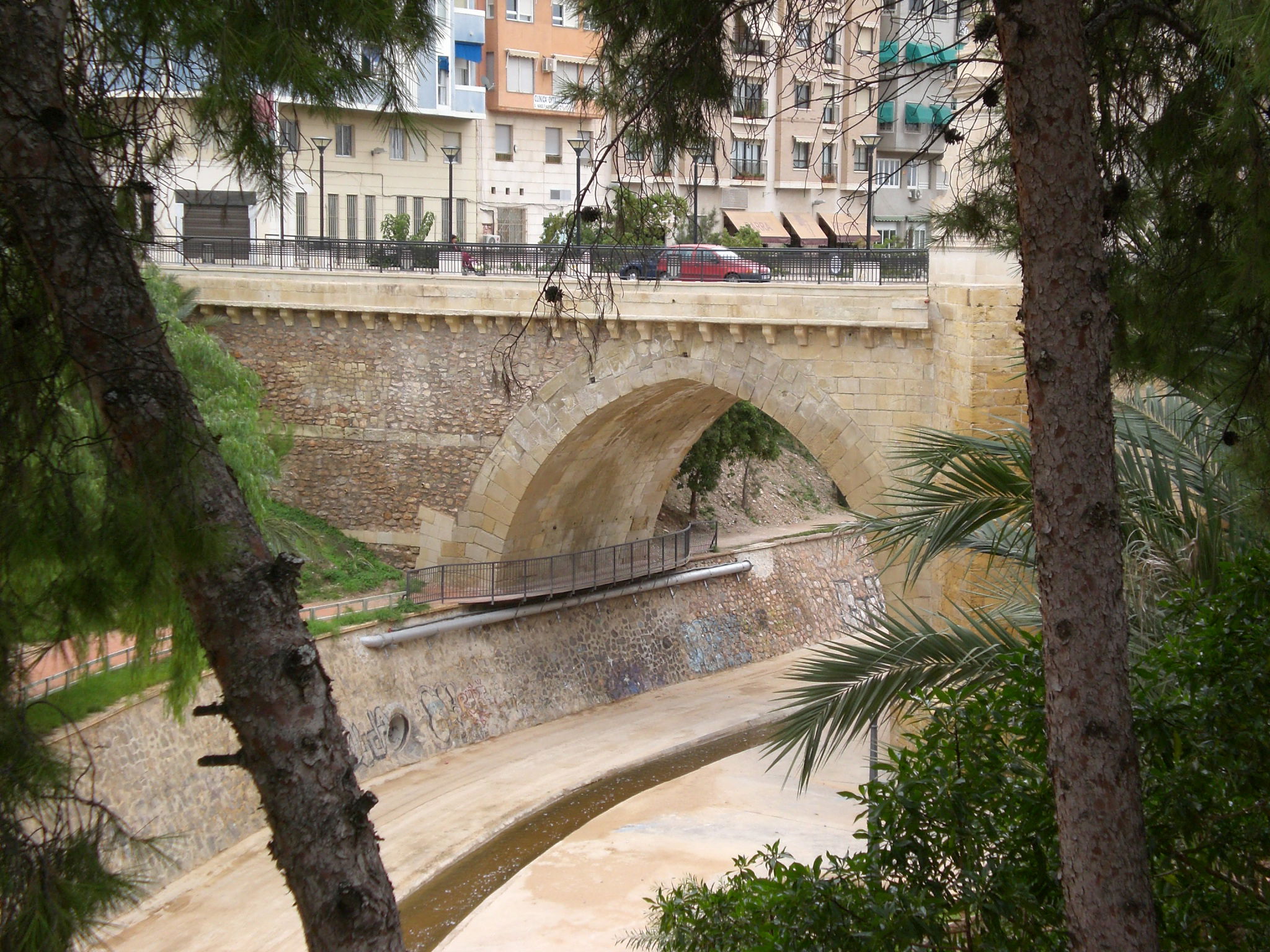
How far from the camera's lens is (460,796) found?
520 inches

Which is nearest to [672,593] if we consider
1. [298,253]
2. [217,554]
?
[298,253]

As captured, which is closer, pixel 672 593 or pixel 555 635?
pixel 555 635

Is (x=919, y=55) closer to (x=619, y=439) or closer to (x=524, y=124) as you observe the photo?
(x=619, y=439)

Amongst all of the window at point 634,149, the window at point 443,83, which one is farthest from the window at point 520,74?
the window at point 634,149

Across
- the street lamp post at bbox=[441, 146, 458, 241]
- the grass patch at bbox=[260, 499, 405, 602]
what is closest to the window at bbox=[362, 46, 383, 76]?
the street lamp post at bbox=[441, 146, 458, 241]

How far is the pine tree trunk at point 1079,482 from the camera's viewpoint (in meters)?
3.49

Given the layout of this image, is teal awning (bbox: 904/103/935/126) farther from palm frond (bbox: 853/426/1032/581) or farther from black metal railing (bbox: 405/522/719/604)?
palm frond (bbox: 853/426/1032/581)

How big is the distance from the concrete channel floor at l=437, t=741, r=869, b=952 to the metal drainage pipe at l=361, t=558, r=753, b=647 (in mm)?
3120

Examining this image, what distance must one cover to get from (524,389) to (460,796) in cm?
509

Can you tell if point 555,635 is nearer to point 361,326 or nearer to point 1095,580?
point 361,326

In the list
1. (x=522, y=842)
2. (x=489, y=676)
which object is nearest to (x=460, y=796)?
(x=522, y=842)

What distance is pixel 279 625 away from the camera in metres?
3.46

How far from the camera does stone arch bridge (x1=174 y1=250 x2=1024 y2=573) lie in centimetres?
1349

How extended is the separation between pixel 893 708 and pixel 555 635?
11.1 m
